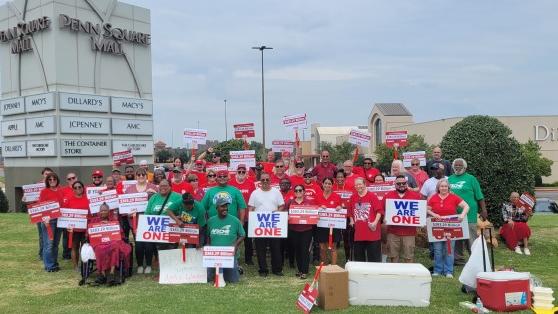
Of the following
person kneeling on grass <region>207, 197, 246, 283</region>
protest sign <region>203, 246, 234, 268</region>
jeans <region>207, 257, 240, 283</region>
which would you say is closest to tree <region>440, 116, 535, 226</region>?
person kneeling on grass <region>207, 197, 246, 283</region>

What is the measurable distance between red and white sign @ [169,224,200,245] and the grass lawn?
84 cm

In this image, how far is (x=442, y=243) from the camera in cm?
970

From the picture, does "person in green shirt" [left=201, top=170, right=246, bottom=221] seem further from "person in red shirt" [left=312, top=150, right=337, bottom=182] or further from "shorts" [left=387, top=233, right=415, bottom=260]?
"shorts" [left=387, top=233, right=415, bottom=260]

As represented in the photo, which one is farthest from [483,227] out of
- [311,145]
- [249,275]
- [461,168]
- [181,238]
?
[311,145]

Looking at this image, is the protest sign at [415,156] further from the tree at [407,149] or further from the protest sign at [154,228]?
the tree at [407,149]

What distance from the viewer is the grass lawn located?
765cm

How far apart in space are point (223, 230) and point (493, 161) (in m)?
7.32

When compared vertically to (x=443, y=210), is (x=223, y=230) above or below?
below

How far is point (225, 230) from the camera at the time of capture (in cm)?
929

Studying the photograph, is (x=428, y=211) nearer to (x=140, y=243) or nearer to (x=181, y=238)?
(x=181, y=238)

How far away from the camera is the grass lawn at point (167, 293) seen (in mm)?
7648

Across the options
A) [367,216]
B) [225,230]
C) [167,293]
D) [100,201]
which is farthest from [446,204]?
[100,201]

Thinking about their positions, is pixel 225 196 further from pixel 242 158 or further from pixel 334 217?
pixel 242 158

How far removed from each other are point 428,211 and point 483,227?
5.84ft
